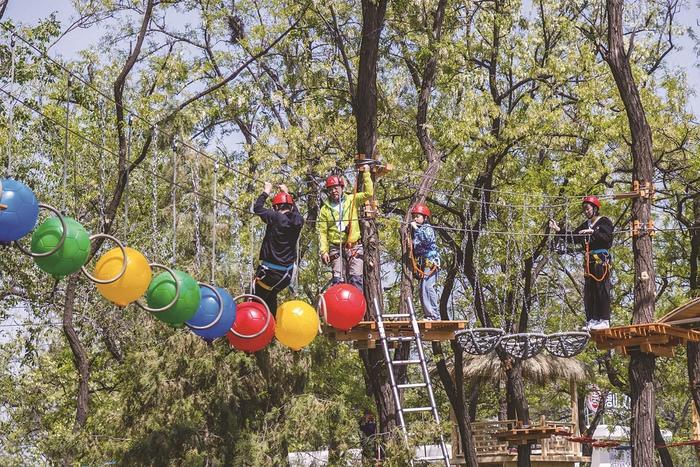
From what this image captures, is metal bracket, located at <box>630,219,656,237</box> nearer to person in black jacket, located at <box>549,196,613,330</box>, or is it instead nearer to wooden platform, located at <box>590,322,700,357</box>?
person in black jacket, located at <box>549,196,613,330</box>

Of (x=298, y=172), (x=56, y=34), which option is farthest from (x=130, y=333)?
(x=56, y=34)

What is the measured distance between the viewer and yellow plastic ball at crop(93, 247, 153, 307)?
8992 mm

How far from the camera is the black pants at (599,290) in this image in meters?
13.1

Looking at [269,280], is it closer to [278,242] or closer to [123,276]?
[278,242]

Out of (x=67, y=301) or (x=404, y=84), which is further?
(x=404, y=84)

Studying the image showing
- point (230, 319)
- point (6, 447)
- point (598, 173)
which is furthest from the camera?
point (598, 173)

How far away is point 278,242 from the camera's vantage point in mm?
11305

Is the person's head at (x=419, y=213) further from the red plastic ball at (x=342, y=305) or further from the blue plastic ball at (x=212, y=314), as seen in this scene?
the blue plastic ball at (x=212, y=314)

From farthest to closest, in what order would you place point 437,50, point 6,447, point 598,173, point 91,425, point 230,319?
point 598,173
point 6,447
point 91,425
point 437,50
point 230,319

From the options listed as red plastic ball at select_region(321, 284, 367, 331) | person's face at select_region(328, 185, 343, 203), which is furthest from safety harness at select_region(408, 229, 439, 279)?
red plastic ball at select_region(321, 284, 367, 331)

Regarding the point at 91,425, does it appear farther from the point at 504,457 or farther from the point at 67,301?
the point at 504,457

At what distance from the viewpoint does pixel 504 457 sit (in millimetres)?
22156

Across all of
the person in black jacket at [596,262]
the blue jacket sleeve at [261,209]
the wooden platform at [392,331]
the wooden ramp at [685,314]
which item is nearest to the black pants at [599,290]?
the person in black jacket at [596,262]

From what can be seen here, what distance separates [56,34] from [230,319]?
27.8 ft
